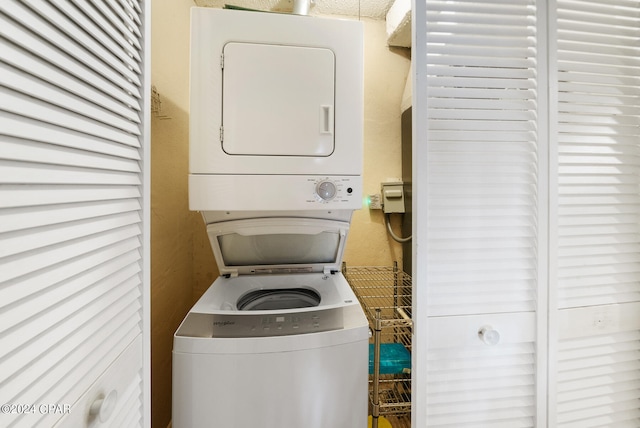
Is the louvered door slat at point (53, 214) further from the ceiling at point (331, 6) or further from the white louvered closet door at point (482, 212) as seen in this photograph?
the ceiling at point (331, 6)

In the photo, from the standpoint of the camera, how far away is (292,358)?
99cm

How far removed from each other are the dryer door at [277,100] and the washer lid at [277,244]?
0.38 metres

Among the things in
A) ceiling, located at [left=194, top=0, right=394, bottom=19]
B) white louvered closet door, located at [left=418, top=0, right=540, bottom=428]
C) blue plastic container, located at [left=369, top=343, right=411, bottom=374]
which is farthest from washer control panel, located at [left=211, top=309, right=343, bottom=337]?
ceiling, located at [left=194, top=0, right=394, bottom=19]

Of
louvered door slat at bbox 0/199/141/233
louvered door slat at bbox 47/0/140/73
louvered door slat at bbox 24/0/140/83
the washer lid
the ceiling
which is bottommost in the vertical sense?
the washer lid

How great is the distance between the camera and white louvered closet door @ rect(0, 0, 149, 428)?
40cm

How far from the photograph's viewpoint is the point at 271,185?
1152 millimetres

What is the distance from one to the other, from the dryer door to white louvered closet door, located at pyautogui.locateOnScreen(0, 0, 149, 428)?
383 millimetres

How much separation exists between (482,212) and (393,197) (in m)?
0.89

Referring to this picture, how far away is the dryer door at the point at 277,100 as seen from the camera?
1.13 meters

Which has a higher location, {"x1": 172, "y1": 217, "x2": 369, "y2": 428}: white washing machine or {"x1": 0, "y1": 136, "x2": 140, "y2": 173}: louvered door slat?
{"x1": 0, "y1": 136, "x2": 140, "y2": 173}: louvered door slat

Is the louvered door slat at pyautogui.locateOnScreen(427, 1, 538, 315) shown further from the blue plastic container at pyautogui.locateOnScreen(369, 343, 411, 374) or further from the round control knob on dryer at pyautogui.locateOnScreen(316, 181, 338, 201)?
the blue plastic container at pyautogui.locateOnScreen(369, 343, 411, 374)

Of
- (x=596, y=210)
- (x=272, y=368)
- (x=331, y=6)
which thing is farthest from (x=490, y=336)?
(x=331, y=6)

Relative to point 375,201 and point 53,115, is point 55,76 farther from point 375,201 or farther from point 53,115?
point 375,201

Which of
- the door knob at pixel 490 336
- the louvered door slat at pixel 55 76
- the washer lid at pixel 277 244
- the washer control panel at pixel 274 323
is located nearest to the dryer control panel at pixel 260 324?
the washer control panel at pixel 274 323
